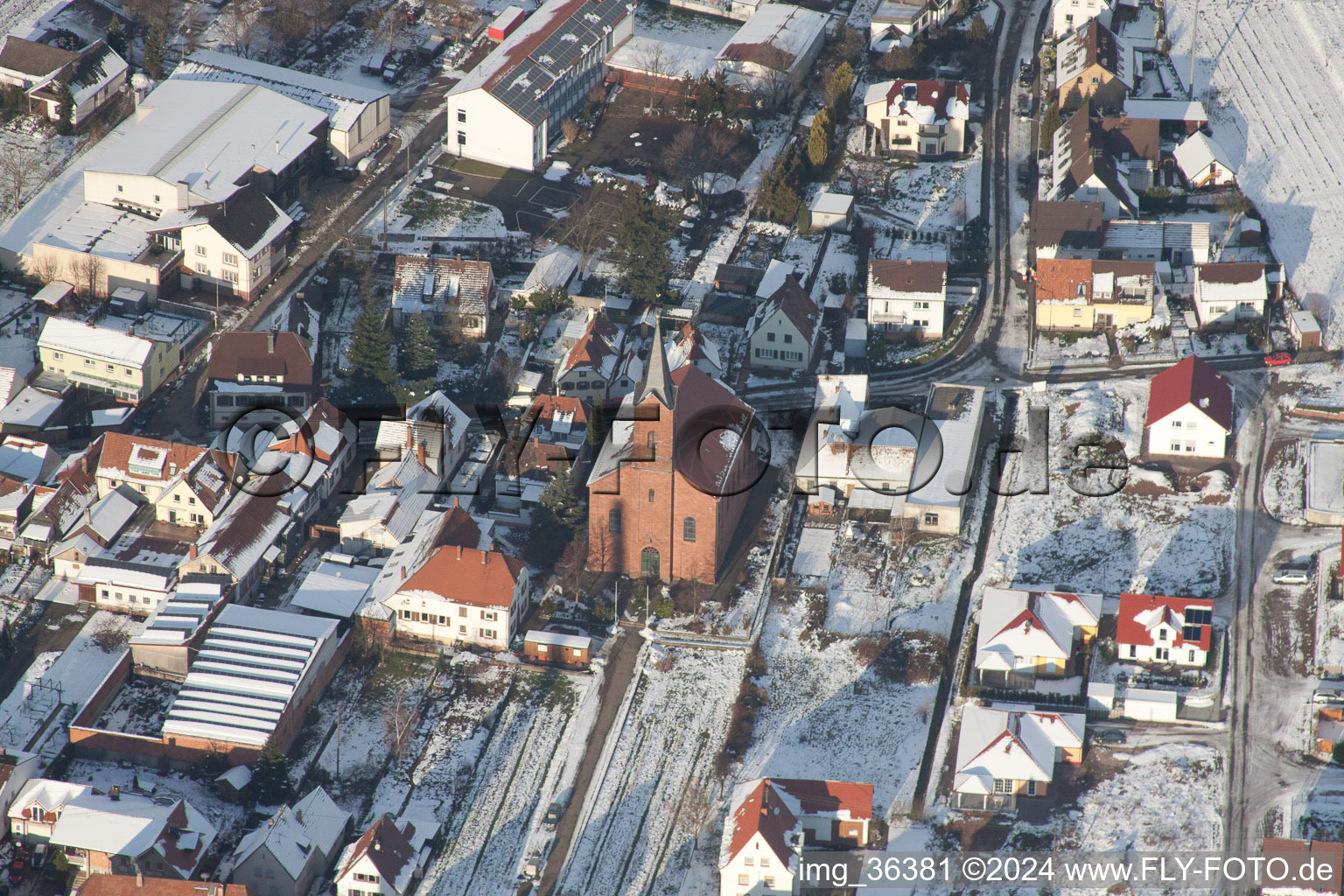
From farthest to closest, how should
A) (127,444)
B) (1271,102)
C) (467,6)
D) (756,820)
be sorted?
(467,6), (1271,102), (127,444), (756,820)

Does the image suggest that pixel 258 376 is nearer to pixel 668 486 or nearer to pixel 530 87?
pixel 668 486

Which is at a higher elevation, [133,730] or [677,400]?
[677,400]

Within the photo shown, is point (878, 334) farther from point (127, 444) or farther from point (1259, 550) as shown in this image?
point (127, 444)

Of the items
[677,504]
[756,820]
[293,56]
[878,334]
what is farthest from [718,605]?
[293,56]

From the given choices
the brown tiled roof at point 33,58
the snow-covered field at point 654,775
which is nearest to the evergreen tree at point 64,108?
the brown tiled roof at point 33,58

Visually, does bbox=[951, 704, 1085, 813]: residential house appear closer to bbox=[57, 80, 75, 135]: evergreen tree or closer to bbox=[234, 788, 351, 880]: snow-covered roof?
bbox=[234, 788, 351, 880]: snow-covered roof

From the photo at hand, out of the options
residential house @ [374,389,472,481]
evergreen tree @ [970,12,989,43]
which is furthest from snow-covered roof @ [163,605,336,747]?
evergreen tree @ [970,12,989,43]

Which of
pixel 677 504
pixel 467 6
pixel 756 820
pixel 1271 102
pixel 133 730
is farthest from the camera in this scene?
pixel 467 6
